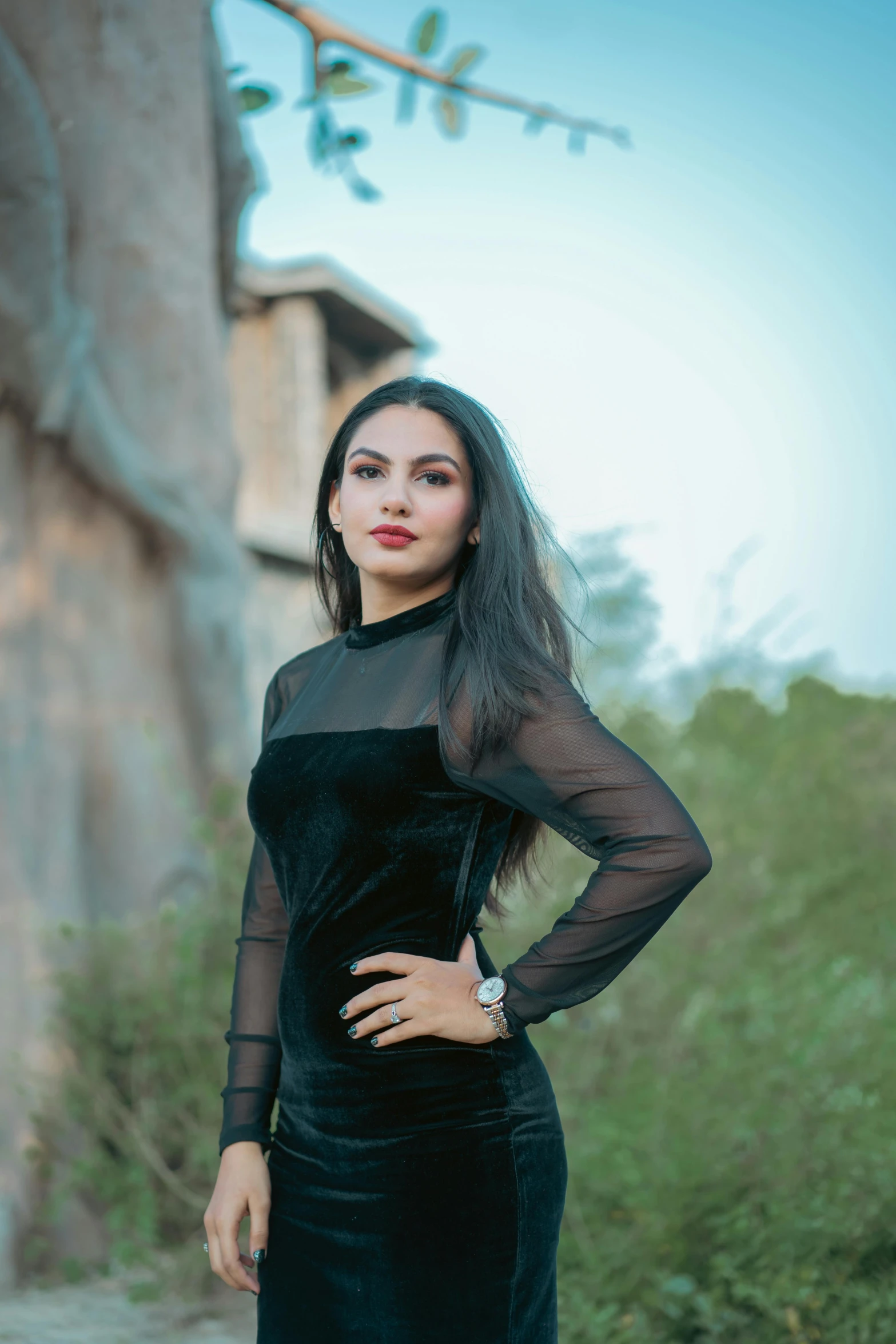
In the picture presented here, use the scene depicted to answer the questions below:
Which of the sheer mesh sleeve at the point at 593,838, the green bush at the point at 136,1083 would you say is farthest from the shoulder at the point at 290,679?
the green bush at the point at 136,1083

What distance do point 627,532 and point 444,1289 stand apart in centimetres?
388

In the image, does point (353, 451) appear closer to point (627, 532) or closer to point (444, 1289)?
point (444, 1289)

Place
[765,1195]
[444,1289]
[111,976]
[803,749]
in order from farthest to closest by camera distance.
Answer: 1. [803,749]
2. [111,976]
3. [765,1195]
4. [444,1289]

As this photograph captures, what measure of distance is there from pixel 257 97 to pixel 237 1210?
347cm

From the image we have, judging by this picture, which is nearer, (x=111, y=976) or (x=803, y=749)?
(x=111, y=976)

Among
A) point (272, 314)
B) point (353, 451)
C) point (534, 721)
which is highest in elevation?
point (272, 314)

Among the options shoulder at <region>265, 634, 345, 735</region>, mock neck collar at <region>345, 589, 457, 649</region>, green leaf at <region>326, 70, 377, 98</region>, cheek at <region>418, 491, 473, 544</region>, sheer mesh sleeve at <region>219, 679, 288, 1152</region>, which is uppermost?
green leaf at <region>326, 70, 377, 98</region>

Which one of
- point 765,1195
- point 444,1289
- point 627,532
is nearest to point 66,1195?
point 765,1195

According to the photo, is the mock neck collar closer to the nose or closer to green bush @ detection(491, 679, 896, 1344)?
the nose

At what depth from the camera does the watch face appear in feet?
4.69

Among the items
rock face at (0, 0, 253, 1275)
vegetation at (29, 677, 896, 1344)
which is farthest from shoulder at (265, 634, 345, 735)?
rock face at (0, 0, 253, 1275)

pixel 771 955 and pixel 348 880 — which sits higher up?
pixel 348 880

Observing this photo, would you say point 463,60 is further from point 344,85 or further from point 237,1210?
point 237,1210

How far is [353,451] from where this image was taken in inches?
66.3
